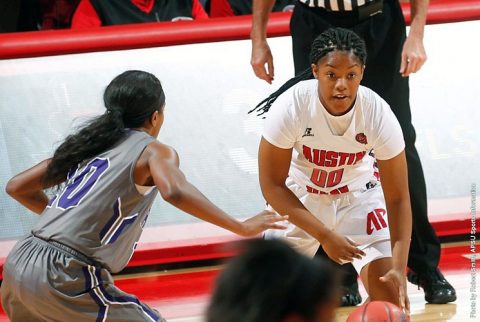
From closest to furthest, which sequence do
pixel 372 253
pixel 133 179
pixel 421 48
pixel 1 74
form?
pixel 133 179, pixel 372 253, pixel 421 48, pixel 1 74

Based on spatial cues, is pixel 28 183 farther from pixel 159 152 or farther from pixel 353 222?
pixel 353 222

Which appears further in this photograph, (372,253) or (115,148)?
(372,253)

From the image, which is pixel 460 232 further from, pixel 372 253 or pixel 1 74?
pixel 1 74

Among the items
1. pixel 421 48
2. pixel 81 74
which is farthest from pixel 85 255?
pixel 81 74

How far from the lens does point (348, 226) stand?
187 inches

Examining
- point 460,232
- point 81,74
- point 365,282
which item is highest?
point 81,74

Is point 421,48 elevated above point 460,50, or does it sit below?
above

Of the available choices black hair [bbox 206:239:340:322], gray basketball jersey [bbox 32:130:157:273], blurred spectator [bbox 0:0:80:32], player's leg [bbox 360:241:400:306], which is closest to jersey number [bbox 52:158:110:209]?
gray basketball jersey [bbox 32:130:157:273]

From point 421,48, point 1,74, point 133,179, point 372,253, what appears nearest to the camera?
point 133,179

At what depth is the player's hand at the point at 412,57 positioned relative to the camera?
4980mm

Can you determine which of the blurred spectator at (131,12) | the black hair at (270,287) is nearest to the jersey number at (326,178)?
the black hair at (270,287)

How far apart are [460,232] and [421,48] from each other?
5.82ft

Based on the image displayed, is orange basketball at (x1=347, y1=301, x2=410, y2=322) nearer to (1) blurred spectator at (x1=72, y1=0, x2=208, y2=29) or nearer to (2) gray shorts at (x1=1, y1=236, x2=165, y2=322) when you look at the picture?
(2) gray shorts at (x1=1, y1=236, x2=165, y2=322)

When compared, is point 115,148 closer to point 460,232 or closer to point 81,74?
point 81,74
